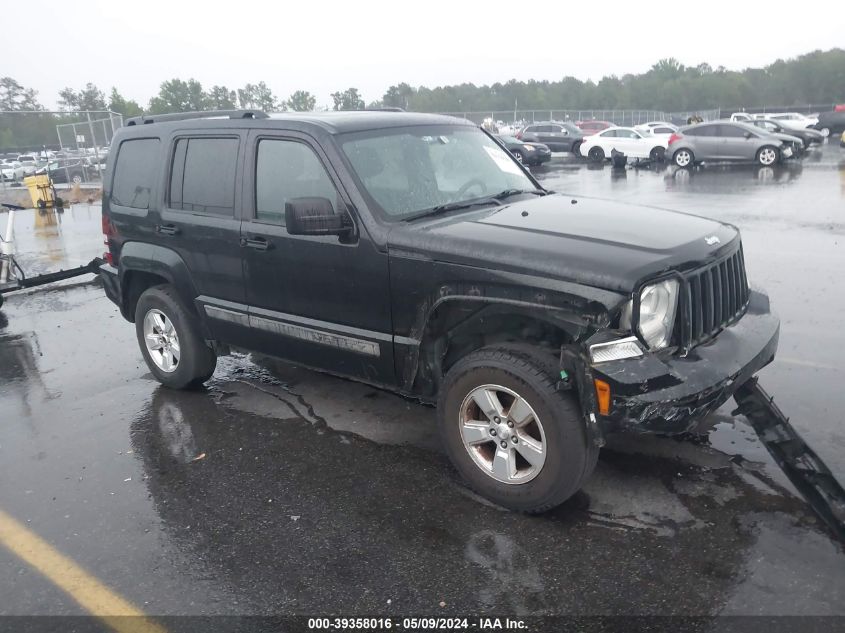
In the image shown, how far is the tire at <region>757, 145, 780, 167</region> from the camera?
2205 cm

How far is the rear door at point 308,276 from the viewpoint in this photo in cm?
421

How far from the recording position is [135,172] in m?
5.68

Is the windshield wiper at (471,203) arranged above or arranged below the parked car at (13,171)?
above

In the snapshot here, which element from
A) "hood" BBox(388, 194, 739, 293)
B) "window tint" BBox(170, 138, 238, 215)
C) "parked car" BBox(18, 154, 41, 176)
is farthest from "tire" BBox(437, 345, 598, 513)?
"parked car" BBox(18, 154, 41, 176)

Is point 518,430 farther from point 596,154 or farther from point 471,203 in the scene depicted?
point 596,154

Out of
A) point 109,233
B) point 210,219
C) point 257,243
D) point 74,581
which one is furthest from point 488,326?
point 109,233

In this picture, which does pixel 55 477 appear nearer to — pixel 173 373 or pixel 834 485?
pixel 173 373

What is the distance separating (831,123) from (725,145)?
19.8 metres

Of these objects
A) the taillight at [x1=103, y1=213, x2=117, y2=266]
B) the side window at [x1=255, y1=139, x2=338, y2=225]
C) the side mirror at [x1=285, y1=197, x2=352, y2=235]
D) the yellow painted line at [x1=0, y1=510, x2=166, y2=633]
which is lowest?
the yellow painted line at [x1=0, y1=510, x2=166, y2=633]

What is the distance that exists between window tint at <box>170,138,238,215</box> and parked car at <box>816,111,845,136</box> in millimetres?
40606

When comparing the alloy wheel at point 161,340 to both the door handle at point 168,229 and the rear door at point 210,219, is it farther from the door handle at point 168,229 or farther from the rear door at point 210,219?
the door handle at point 168,229

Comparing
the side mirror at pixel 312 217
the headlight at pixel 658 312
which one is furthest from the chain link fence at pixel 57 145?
the headlight at pixel 658 312

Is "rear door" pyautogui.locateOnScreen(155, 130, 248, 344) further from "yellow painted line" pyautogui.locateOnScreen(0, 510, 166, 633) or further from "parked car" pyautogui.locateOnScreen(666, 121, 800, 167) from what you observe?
"parked car" pyautogui.locateOnScreen(666, 121, 800, 167)

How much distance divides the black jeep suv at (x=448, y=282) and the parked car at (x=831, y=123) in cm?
3932
